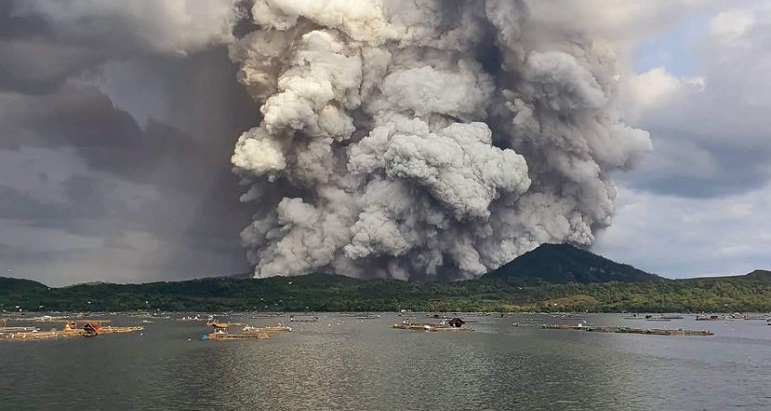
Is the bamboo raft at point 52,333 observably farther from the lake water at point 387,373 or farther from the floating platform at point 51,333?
the lake water at point 387,373

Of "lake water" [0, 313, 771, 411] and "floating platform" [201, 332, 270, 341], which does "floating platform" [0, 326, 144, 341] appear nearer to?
"lake water" [0, 313, 771, 411]

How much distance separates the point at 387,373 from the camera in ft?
236

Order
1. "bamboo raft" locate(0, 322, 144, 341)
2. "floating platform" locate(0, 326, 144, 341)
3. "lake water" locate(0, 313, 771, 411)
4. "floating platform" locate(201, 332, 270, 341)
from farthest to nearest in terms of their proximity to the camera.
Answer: "bamboo raft" locate(0, 322, 144, 341) → "floating platform" locate(0, 326, 144, 341) → "floating platform" locate(201, 332, 270, 341) → "lake water" locate(0, 313, 771, 411)

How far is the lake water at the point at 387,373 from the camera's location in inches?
2213

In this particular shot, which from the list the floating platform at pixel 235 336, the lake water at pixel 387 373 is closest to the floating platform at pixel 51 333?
the lake water at pixel 387 373

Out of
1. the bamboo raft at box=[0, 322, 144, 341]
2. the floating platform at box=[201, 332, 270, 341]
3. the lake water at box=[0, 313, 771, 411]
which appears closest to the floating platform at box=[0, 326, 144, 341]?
the bamboo raft at box=[0, 322, 144, 341]

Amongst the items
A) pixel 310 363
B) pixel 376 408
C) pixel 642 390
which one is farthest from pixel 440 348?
pixel 376 408

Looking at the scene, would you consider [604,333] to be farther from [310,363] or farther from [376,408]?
[376,408]

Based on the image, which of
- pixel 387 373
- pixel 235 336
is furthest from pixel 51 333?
pixel 387 373

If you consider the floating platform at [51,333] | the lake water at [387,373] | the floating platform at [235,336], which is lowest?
the lake water at [387,373]

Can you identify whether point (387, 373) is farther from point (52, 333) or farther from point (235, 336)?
point (52, 333)

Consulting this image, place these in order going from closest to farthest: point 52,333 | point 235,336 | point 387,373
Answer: point 387,373
point 235,336
point 52,333

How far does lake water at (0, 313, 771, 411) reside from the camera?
5622 centimetres

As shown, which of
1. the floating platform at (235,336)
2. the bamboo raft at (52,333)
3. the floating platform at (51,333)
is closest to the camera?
the floating platform at (235,336)
